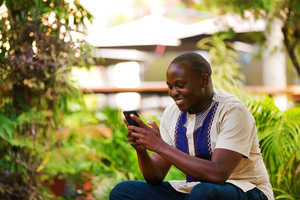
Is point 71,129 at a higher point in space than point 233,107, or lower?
lower

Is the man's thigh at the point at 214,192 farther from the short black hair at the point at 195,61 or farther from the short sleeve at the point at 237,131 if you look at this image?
the short black hair at the point at 195,61

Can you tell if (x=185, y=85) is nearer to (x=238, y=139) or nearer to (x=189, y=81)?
(x=189, y=81)

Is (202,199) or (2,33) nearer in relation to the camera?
(202,199)

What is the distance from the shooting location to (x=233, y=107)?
165 centimetres

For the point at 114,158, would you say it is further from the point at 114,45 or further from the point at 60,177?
the point at 114,45

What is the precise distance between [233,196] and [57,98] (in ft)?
6.73

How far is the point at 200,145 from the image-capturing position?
172 cm

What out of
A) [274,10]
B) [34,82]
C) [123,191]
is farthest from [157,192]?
[274,10]

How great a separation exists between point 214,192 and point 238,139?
28 centimetres

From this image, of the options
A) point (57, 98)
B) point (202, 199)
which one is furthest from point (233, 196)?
point (57, 98)

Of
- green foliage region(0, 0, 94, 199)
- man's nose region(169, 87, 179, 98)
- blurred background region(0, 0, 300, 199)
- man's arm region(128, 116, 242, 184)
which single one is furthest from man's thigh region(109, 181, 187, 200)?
green foliage region(0, 0, 94, 199)

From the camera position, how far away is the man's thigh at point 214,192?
1.47m

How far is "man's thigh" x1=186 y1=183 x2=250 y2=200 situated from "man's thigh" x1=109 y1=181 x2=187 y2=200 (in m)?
0.32

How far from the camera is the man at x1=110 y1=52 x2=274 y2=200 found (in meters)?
1.50
